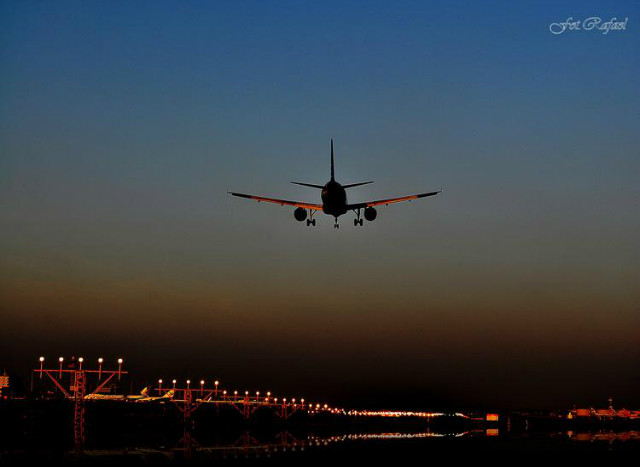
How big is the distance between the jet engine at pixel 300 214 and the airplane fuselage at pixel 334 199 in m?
4.01

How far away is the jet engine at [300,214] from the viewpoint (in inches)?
3509

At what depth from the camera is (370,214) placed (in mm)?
87500

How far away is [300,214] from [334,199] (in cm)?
655

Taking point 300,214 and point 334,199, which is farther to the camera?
point 300,214

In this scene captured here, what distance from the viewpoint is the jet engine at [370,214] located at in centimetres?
8719

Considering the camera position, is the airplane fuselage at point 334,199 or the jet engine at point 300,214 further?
the jet engine at point 300,214

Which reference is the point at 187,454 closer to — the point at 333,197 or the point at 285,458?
the point at 285,458

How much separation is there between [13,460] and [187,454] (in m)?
15.6

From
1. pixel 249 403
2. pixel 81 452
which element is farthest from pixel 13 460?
pixel 249 403

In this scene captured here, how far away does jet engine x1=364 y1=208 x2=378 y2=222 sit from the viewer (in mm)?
87188

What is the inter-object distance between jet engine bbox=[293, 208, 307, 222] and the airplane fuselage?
4.01 m

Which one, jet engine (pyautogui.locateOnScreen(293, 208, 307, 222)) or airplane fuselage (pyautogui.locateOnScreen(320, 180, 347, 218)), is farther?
jet engine (pyautogui.locateOnScreen(293, 208, 307, 222))

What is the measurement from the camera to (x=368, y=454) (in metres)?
70.5

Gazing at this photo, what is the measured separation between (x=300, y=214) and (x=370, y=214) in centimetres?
785
